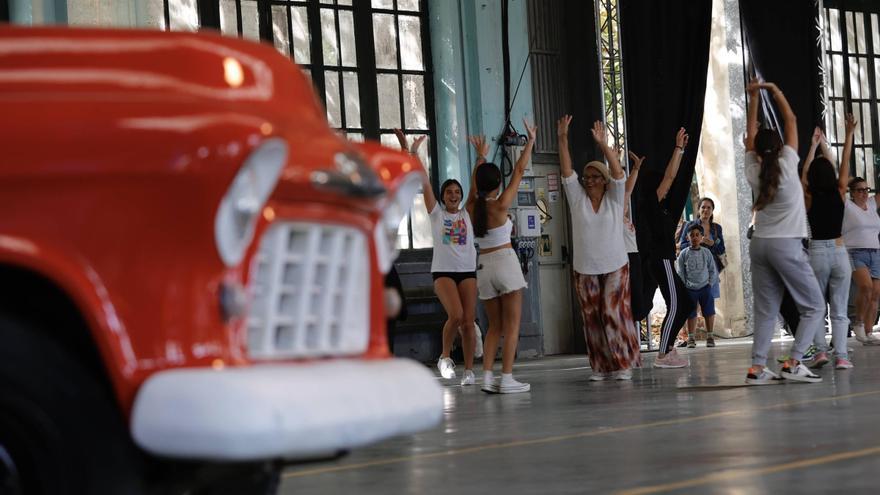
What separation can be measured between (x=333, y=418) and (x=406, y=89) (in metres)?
13.5

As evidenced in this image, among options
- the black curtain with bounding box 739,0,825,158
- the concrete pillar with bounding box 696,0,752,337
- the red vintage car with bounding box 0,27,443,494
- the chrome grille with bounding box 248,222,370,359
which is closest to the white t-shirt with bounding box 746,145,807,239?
the chrome grille with bounding box 248,222,370,359

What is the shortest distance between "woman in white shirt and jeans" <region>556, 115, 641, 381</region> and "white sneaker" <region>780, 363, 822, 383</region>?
1.86 m

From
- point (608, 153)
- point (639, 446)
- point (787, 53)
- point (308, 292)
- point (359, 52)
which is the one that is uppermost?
point (787, 53)

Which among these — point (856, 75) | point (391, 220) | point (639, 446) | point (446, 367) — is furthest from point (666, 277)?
point (856, 75)

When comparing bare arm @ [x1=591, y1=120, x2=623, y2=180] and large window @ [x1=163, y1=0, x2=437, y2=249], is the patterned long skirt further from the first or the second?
large window @ [x1=163, y1=0, x2=437, y2=249]

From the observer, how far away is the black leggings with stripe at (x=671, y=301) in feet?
40.6

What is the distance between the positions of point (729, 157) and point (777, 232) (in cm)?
1048

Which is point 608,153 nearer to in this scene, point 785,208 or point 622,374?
point 785,208

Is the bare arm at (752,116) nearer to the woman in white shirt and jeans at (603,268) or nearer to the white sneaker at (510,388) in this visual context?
the woman in white shirt and jeans at (603,268)

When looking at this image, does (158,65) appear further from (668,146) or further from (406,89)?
(668,146)

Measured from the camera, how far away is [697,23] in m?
17.4

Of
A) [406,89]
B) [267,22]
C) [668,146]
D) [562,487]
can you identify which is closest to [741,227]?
[668,146]

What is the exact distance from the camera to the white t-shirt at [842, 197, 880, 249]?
14.5m

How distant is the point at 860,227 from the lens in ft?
47.6
